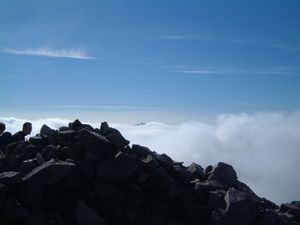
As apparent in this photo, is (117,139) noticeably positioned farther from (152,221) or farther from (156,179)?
(152,221)

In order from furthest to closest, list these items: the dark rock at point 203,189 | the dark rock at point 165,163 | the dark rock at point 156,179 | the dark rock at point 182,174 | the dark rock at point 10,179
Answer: the dark rock at point 165,163 < the dark rock at point 182,174 < the dark rock at point 156,179 < the dark rock at point 203,189 < the dark rock at point 10,179

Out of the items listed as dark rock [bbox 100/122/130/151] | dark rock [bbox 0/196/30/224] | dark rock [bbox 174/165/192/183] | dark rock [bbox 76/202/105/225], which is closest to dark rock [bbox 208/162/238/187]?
dark rock [bbox 174/165/192/183]

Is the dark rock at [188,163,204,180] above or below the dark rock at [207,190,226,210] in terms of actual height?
above

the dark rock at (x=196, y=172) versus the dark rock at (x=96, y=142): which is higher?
the dark rock at (x=96, y=142)

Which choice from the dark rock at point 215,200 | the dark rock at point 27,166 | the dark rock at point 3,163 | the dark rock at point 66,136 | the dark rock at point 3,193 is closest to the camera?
the dark rock at point 3,193

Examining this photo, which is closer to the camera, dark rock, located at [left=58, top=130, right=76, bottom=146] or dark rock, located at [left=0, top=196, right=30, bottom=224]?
dark rock, located at [left=0, top=196, right=30, bottom=224]

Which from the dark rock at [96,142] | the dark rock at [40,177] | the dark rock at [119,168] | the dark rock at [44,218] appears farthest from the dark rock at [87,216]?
the dark rock at [96,142]

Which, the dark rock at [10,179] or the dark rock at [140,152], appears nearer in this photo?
the dark rock at [10,179]

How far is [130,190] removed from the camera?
49.8 ft

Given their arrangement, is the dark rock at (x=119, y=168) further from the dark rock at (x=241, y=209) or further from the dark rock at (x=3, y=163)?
the dark rock at (x=3, y=163)

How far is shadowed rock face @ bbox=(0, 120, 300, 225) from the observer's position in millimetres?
13227

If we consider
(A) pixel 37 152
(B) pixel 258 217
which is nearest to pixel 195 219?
(B) pixel 258 217

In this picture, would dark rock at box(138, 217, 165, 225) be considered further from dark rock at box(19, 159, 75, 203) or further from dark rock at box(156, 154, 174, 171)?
dark rock at box(19, 159, 75, 203)

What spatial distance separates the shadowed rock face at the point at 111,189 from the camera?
1323 cm
